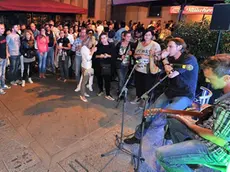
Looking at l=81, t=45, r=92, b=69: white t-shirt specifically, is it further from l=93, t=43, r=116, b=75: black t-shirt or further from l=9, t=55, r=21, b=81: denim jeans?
l=9, t=55, r=21, b=81: denim jeans

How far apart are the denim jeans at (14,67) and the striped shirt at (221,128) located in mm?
5271

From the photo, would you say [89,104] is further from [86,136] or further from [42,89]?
[42,89]

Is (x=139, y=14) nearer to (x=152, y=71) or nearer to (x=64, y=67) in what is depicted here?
(x=64, y=67)

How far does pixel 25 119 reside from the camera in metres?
3.86

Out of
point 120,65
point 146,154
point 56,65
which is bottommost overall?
point 146,154

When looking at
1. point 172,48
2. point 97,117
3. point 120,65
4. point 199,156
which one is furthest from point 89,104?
point 199,156

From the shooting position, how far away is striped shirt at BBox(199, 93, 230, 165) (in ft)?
5.10

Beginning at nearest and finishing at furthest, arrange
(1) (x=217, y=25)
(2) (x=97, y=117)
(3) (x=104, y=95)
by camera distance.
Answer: (1) (x=217, y=25) < (2) (x=97, y=117) < (3) (x=104, y=95)

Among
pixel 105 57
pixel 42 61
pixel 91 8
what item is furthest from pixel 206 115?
pixel 91 8

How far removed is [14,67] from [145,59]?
3743 millimetres

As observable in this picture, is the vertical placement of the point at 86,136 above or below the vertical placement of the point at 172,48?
below

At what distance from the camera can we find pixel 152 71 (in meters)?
4.08

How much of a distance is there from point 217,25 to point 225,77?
2.58m

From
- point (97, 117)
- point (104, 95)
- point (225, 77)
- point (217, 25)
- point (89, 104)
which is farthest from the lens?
point (104, 95)
